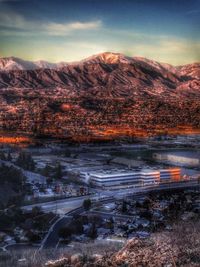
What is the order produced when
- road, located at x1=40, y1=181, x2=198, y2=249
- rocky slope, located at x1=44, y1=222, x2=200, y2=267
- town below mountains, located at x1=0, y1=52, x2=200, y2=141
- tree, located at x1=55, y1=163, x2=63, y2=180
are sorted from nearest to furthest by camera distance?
rocky slope, located at x1=44, y1=222, x2=200, y2=267 → road, located at x1=40, y1=181, x2=198, y2=249 → tree, located at x1=55, y1=163, x2=63, y2=180 → town below mountains, located at x1=0, y1=52, x2=200, y2=141

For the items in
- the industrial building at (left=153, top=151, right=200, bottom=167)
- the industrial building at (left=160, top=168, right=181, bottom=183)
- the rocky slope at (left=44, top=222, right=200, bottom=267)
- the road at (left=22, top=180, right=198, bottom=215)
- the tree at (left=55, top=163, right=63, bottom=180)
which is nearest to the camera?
the rocky slope at (left=44, top=222, right=200, bottom=267)

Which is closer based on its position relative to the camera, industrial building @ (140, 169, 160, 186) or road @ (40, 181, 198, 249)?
road @ (40, 181, 198, 249)

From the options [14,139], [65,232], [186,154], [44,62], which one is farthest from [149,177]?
[44,62]

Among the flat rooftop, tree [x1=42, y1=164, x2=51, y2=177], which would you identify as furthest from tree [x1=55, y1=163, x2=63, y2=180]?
the flat rooftop

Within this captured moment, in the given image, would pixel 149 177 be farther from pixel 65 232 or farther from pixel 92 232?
pixel 65 232

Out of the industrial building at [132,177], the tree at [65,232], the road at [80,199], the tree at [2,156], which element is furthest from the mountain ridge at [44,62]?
the tree at [65,232]

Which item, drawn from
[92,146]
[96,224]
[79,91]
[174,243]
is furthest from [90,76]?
[174,243]

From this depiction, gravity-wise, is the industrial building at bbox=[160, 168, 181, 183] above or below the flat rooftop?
below

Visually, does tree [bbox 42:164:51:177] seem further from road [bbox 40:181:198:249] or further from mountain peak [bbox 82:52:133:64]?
mountain peak [bbox 82:52:133:64]
